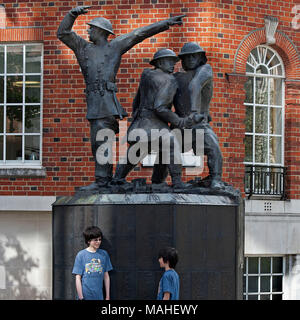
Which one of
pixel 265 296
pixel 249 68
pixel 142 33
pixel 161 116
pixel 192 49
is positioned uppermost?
pixel 249 68

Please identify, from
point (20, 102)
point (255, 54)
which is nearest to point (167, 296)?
point (20, 102)

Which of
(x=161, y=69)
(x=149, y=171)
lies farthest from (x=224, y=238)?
(x=149, y=171)

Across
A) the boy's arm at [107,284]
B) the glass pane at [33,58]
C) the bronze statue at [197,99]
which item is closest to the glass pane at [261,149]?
the glass pane at [33,58]

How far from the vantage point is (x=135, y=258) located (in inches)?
356

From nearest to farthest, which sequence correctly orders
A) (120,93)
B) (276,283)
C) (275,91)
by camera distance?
(120,93), (276,283), (275,91)

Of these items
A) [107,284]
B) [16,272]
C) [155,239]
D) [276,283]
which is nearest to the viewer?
[107,284]

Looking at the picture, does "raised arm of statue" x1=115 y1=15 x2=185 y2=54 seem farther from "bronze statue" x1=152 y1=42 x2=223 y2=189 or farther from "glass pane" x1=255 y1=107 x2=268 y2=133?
"glass pane" x1=255 y1=107 x2=268 y2=133

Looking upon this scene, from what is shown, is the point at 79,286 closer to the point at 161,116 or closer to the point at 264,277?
the point at 161,116

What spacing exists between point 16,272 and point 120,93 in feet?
11.5

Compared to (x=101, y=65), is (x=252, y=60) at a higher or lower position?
higher

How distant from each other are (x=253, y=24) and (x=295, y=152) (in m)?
2.37

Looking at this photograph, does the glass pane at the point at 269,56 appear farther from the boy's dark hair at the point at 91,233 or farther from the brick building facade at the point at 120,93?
the boy's dark hair at the point at 91,233

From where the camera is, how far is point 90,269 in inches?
344
